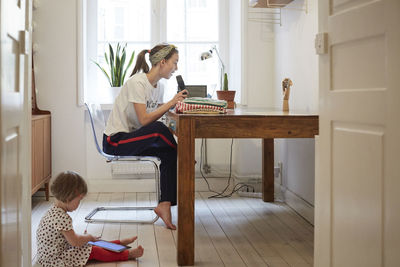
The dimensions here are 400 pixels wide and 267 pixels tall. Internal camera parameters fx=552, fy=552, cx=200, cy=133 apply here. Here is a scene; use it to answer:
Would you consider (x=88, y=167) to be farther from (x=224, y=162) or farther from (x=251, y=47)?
(x=251, y=47)

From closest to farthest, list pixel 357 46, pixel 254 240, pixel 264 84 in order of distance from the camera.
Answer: pixel 357 46
pixel 254 240
pixel 264 84

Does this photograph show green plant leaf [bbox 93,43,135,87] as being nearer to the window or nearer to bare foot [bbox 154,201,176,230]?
the window

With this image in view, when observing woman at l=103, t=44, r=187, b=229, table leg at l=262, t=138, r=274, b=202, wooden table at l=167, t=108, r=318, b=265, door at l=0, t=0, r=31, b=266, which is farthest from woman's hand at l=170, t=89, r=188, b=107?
door at l=0, t=0, r=31, b=266

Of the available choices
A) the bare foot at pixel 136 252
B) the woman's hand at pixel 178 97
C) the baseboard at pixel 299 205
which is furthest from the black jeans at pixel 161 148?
the baseboard at pixel 299 205

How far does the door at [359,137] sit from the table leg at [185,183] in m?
0.82

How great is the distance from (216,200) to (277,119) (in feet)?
5.66

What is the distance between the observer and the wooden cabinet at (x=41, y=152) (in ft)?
12.9

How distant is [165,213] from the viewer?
3.57 meters

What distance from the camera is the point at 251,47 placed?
474 centimetres

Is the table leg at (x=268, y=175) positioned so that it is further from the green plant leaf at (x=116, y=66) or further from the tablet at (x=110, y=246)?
the tablet at (x=110, y=246)

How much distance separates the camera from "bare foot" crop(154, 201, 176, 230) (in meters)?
3.54

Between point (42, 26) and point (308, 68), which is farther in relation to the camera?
point (42, 26)

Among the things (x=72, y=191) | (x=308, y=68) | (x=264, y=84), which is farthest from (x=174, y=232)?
(x=264, y=84)

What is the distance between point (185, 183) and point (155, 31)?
7.89 ft
